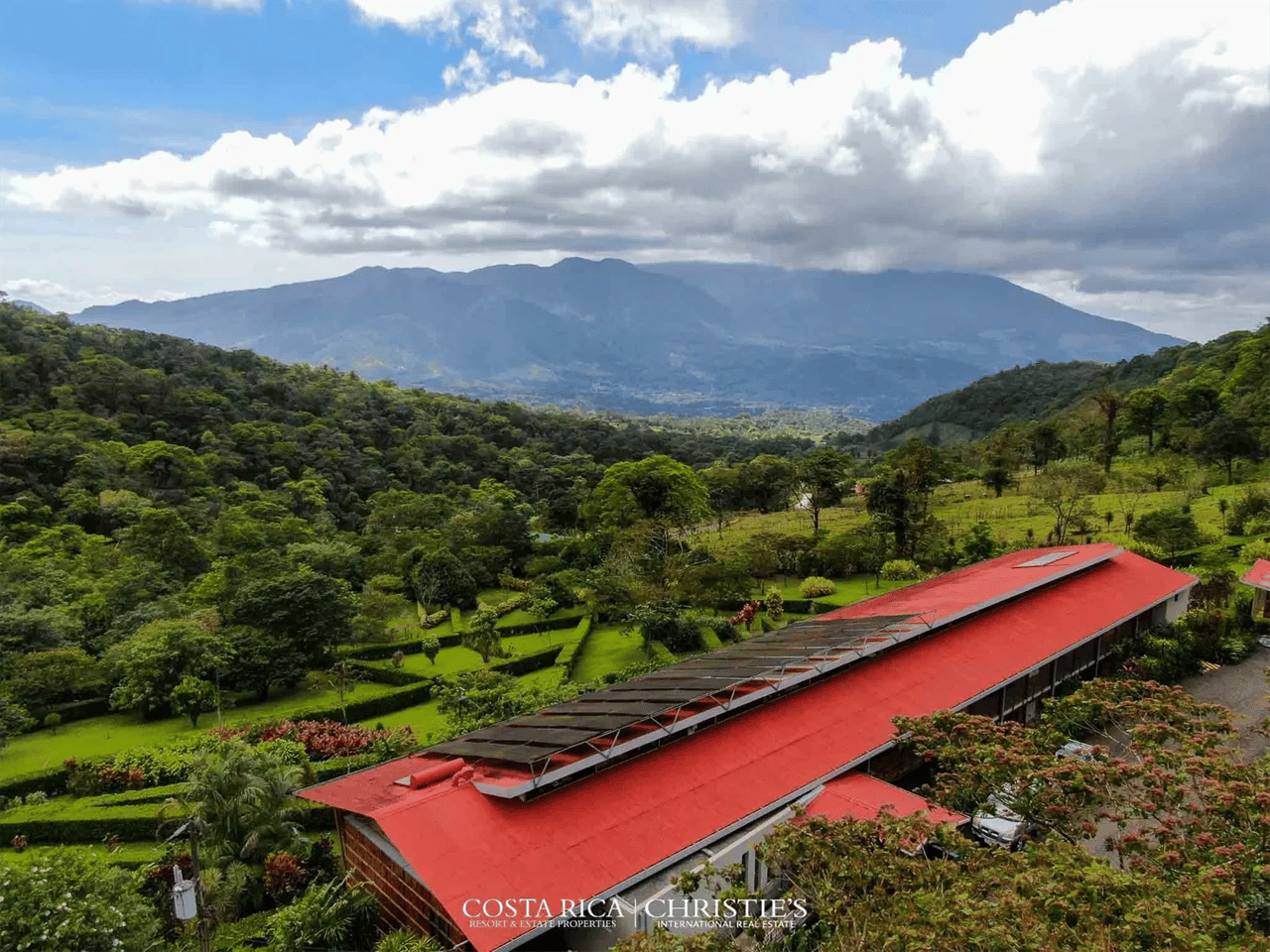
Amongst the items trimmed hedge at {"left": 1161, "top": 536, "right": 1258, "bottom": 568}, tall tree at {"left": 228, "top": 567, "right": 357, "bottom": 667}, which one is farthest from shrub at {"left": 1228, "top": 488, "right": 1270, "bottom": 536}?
tall tree at {"left": 228, "top": 567, "right": 357, "bottom": 667}

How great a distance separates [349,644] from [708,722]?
20019 mm

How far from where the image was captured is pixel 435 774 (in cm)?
1252

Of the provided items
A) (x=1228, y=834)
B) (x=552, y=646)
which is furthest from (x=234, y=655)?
(x=1228, y=834)

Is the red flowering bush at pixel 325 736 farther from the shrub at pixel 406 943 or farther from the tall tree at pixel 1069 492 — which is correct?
the tall tree at pixel 1069 492

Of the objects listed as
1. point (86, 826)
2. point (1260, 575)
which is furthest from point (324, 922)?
point (1260, 575)

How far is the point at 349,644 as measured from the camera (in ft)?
96.5

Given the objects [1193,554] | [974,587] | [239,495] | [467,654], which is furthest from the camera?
[239,495]

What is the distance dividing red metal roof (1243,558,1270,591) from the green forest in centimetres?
84

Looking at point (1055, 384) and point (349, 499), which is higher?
point (1055, 384)

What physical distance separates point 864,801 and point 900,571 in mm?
21049

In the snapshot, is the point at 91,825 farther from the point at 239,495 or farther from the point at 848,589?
the point at 239,495

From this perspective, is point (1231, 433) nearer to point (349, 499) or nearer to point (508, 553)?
point (508, 553)

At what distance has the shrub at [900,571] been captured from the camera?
32.1 meters

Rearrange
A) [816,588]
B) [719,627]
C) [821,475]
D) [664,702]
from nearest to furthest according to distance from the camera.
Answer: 1. [664,702]
2. [719,627]
3. [816,588]
4. [821,475]
